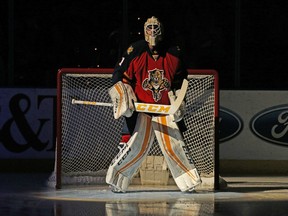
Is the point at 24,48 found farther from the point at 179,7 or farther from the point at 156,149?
the point at 156,149

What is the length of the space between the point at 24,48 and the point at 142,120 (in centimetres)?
354

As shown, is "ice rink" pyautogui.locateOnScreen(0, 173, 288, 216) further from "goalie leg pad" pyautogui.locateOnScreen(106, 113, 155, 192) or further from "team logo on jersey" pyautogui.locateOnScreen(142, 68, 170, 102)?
"team logo on jersey" pyautogui.locateOnScreen(142, 68, 170, 102)

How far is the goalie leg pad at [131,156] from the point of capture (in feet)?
36.4

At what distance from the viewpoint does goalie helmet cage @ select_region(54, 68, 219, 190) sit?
1185 centimetres

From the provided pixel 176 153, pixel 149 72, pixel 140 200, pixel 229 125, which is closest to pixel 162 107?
pixel 149 72

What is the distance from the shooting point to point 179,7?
14.3m

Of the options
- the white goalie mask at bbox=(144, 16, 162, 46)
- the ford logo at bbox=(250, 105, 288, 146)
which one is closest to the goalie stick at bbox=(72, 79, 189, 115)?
the white goalie mask at bbox=(144, 16, 162, 46)

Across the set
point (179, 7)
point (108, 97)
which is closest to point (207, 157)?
point (108, 97)

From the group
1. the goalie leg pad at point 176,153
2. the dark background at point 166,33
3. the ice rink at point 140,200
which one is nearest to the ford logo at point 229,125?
the dark background at point 166,33

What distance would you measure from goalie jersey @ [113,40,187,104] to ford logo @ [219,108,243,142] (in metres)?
2.47

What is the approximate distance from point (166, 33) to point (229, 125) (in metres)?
1.52

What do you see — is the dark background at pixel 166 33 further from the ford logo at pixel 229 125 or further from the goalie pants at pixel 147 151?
the goalie pants at pixel 147 151

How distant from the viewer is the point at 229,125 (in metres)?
13.6

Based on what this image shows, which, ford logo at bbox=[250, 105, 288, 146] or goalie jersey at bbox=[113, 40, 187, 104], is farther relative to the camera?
ford logo at bbox=[250, 105, 288, 146]
